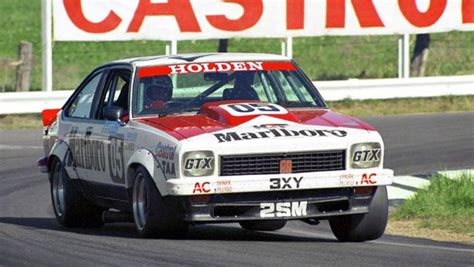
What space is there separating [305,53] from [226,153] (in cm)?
2857

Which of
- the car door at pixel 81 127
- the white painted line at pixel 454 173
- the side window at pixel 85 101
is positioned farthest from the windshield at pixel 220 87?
the white painted line at pixel 454 173

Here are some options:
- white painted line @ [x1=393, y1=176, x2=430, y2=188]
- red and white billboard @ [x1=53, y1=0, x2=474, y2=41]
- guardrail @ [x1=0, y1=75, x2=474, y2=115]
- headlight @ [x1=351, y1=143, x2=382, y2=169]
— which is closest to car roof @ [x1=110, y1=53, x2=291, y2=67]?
headlight @ [x1=351, y1=143, x2=382, y2=169]

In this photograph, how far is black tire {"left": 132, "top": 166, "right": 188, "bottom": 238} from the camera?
37.8ft

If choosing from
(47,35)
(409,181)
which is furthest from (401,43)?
(409,181)

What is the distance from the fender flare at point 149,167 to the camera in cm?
1146

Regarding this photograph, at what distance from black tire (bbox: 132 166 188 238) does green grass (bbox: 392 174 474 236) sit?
2.64 metres

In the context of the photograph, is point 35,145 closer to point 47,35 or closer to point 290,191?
point 47,35

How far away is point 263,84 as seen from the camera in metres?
12.9

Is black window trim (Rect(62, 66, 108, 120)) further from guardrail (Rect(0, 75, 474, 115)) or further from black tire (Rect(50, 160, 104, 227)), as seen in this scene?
guardrail (Rect(0, 75, 474, 115))

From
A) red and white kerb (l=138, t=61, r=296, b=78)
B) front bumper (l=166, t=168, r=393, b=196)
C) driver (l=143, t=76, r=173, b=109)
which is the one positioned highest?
red and white kerb (l=138, t=61, r=296, b=78)

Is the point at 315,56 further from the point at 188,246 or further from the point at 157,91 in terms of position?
the point at 188,246

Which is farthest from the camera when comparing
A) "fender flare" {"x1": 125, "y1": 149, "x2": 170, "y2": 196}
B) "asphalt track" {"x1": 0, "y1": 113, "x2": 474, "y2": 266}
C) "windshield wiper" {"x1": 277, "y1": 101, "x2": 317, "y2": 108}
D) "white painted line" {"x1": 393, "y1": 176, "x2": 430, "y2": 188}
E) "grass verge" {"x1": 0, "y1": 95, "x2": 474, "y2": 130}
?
"grass verge" {"x1": 0, "y1": 95, "x2": 474, "y2": 130}

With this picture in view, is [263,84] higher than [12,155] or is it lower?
higher

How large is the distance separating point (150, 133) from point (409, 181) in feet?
18.3
